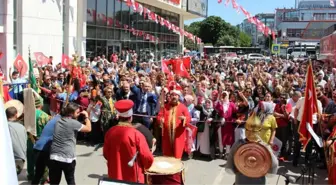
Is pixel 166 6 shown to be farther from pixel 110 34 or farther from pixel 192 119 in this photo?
pixel 192 119

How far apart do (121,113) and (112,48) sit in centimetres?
2513

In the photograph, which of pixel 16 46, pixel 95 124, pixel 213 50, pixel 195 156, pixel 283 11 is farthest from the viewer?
pixel 283 11

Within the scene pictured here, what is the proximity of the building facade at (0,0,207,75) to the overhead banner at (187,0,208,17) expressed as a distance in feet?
16.8

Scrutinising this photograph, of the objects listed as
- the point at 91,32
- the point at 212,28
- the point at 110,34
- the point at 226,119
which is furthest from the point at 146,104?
the point at 212,28

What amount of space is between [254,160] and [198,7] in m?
44.4

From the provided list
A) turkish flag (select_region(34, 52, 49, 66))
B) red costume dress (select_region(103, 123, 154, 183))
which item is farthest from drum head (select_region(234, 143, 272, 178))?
turkish flag (select_region(34, 52, 49, 66))

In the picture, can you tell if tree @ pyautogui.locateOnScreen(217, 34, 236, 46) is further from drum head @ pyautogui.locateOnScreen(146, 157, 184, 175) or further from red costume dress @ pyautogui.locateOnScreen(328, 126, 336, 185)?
drum head @ pyautogui.locateOnScreen(146, 157, 184, 175)

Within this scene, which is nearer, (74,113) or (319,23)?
(74,113)

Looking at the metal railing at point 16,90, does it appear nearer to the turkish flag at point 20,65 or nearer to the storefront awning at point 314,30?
the turkish flag at point 20,65

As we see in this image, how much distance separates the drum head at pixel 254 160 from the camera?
16.6 feet

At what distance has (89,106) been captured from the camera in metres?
10.3

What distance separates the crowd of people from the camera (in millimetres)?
5734

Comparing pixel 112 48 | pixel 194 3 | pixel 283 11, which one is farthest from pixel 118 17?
pixel 283 11

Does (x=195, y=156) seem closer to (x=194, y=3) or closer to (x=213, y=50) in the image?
(x=194, y=3)
